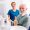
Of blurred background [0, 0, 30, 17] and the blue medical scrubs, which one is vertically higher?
blurred background [0, 0, 30, 17]

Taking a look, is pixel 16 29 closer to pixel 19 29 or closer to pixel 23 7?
pixel 19 29

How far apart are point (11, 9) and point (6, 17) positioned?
105 millimetres

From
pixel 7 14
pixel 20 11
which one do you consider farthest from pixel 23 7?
pixel 7 14

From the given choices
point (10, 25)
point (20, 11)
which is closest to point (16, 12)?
point (20, 11)

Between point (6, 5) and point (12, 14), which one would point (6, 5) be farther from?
point (12, 14)

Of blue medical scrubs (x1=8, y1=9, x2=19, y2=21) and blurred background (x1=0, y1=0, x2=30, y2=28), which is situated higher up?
blurred background (x1=0, y1=0, x2=30, y2=28)

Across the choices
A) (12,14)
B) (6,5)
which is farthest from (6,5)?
(12,14)

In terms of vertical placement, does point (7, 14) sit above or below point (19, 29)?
above

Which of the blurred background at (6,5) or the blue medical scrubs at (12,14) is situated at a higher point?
the blurred background at (6,5)

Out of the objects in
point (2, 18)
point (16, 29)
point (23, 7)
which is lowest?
point (16, 29)

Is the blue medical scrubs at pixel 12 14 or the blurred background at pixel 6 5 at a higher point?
the blurred background at pixel 6 5

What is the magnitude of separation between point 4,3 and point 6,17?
0.16m

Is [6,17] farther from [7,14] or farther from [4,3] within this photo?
[4,3]

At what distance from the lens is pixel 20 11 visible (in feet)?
2.78
